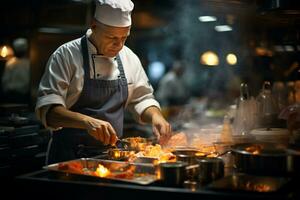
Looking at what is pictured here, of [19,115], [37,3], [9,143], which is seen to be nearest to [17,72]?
[37,3]

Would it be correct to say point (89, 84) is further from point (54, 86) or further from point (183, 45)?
point (183, 45)

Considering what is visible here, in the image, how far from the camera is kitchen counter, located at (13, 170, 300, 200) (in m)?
2.08

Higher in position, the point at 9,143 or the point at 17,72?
the point at 17,72

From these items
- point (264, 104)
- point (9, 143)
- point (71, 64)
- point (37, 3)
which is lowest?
point (9, 143)

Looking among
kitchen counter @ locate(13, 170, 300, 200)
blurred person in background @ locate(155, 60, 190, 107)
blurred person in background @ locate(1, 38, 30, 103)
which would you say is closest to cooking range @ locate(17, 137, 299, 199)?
kitchen counter @ locate(13, 170, 300, 200)

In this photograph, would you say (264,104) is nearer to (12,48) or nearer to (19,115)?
(19,115)

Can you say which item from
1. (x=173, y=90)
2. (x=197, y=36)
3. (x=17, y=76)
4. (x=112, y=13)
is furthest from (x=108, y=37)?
(x=173, y=90)

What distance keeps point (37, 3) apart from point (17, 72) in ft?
3.85

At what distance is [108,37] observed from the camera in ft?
11.2

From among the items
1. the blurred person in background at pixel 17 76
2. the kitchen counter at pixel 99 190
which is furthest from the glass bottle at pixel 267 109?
the blurred person in background at pixel 17 76

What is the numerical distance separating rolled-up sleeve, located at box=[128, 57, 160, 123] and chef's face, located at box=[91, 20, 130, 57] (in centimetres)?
41

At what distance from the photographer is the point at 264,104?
4.01m

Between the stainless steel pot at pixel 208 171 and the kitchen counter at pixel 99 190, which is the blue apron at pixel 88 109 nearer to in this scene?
the kitchen counter at pixel 99 190

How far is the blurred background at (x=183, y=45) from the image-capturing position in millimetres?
5004
